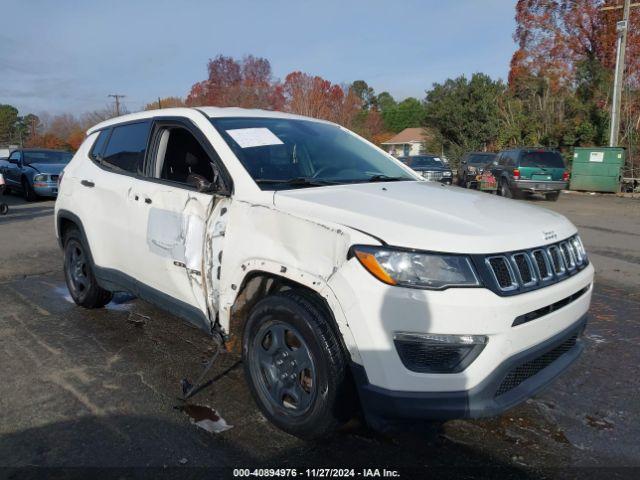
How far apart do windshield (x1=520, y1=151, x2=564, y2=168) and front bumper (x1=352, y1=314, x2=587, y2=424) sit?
16178 mm

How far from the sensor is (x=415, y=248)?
2400 millimetres

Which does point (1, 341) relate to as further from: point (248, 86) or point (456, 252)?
point (248, 86)

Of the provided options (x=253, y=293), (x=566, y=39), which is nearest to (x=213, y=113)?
(x=253, y=293)

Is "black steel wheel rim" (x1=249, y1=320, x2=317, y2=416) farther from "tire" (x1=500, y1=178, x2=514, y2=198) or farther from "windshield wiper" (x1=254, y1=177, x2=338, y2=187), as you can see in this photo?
"tire" (x1=500, y1=178, x2=514, y2=198)

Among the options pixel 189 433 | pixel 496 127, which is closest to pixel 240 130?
pixel 189 433

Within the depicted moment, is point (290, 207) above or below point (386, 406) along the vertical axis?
above

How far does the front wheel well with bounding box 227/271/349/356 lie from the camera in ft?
9.02

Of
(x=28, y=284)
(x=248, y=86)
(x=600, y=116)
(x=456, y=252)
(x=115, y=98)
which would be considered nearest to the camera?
(x=456, y=252)

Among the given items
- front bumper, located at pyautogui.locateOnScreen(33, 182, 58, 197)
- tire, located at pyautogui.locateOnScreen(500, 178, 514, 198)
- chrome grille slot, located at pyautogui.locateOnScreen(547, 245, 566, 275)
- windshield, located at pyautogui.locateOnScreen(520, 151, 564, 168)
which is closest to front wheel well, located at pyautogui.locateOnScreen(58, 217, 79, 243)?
chrome grille slot, located at pyautogui.locateOnScreen(547, 245, 566, 275)

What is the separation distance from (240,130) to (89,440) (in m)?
2.06

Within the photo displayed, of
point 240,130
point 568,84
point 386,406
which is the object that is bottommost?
point 386,406

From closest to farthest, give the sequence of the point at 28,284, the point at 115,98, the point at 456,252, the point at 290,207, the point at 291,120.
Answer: the point at 456,252 < the point at 290,207 < the point at 291,120 < the point at 28,284 < the point at 115,98

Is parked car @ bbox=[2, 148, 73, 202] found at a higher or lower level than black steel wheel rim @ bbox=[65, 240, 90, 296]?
higher

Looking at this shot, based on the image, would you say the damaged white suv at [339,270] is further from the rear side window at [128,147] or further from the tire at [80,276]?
the tire at [80,276]
